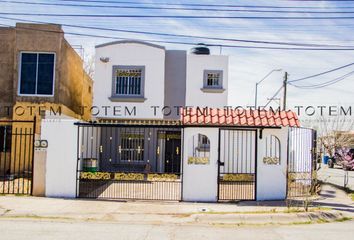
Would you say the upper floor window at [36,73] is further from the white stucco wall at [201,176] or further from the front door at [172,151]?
the white stucco wall at [201,176]

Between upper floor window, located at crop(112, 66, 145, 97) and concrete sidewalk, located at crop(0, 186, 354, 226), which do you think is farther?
A: upper floor window, located at crop(112, 66, 145, 97)

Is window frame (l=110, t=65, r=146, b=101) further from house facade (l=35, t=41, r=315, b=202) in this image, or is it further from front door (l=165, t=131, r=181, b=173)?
front door (l=165, t=131, r=181, b=173)

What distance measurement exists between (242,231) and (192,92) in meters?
14.6

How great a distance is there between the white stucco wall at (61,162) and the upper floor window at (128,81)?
9578 mm

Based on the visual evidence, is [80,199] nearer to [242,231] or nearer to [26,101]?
[242,231]

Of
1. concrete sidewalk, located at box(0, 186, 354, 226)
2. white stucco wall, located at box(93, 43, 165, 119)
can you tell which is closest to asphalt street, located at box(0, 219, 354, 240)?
concrete sidewalk, located at box(0, 186, 354, 226)

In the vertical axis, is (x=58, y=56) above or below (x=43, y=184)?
above

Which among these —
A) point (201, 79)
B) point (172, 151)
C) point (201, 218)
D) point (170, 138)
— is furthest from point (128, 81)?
point (201, 218)

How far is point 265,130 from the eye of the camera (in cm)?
1427

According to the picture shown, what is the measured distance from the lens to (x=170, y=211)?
12289 millimetres

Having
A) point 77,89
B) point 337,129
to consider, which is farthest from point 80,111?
point 337,129

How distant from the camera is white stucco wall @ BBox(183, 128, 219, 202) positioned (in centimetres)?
1388

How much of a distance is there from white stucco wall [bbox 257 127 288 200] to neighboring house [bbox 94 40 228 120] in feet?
32.0

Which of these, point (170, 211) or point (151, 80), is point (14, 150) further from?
point (170, 211)
